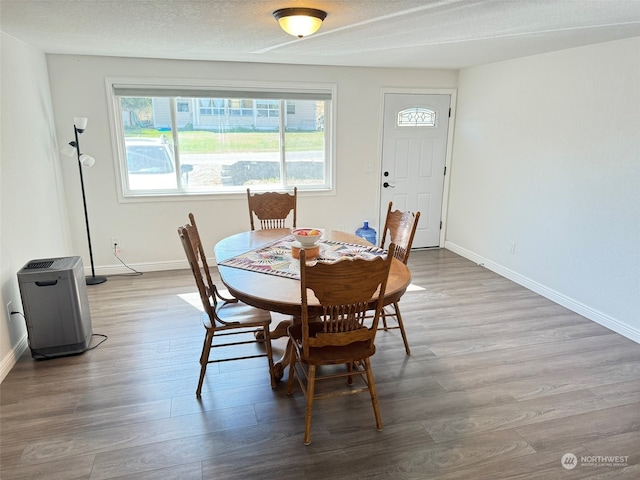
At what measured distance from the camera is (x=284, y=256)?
260cm

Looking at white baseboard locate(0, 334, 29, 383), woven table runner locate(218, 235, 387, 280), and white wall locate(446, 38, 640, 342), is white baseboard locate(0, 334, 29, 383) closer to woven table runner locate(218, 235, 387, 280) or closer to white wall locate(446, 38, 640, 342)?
woven table runner locate(218, 235, 387, 280)

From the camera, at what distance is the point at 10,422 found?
2.18m

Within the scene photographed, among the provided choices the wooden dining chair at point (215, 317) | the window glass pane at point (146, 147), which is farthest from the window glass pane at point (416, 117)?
the wooden dining chair at point (215, 317)

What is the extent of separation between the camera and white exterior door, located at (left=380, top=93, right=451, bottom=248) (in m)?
4.96

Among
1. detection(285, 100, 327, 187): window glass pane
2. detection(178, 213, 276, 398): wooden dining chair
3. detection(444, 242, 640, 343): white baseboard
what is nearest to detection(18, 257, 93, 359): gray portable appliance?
detection(178, 213, 276, 398): wooden dining chair

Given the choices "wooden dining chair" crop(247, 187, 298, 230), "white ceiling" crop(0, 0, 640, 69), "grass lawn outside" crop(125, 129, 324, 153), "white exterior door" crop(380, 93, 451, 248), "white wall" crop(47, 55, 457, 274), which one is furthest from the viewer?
"white exterior door" crop(380, 93, 451, 248)

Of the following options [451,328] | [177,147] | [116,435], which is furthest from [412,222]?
[177,147]

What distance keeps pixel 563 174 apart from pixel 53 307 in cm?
422

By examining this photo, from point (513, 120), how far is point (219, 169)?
3.23 m

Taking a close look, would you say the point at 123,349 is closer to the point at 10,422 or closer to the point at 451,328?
the point at 10,422

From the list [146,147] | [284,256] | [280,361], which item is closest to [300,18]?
[284,256]

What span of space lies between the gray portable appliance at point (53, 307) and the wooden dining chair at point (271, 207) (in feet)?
4.87

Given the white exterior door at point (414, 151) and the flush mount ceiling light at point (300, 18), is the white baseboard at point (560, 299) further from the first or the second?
the flush mount ceiling light at point (300, 18)

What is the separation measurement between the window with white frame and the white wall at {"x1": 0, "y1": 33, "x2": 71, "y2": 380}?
671mm
